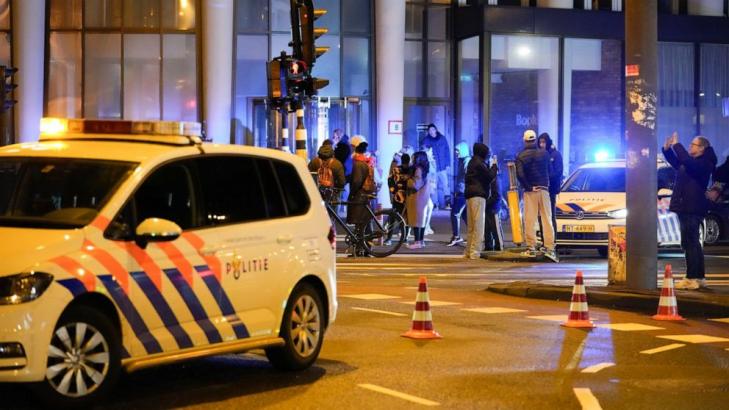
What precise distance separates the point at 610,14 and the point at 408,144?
6820mm

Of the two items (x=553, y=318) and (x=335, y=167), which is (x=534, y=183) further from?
(x=553, y=318)

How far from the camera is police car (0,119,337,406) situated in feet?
24.8

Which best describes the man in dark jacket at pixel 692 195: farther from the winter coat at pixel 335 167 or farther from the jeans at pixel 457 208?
the jeans at pixel 457 208

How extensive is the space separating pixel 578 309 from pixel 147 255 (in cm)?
571

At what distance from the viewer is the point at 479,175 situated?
20953mm

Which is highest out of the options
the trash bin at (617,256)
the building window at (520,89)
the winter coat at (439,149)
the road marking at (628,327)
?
the building window at (520,89)

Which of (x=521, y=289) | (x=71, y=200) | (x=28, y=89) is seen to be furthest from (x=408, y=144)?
(x=71, y=200)

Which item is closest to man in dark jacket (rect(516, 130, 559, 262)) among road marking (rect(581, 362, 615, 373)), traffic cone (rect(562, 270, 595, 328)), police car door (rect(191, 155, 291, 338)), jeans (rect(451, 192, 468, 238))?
jeans (rect(451, 192, 468, 238))

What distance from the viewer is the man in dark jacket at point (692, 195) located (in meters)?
15.1

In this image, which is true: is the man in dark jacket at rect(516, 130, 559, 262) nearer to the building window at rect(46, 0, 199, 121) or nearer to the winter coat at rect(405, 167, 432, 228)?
the winter coat at rect(405, 167, 432, 228)

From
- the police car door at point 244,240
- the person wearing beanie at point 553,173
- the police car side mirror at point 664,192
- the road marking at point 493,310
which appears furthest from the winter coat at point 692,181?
the police car door at point 244,240

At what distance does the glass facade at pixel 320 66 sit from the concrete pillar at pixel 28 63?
5056 mm

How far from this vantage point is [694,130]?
1468 inches

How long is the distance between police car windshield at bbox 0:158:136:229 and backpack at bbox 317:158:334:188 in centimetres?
1262
